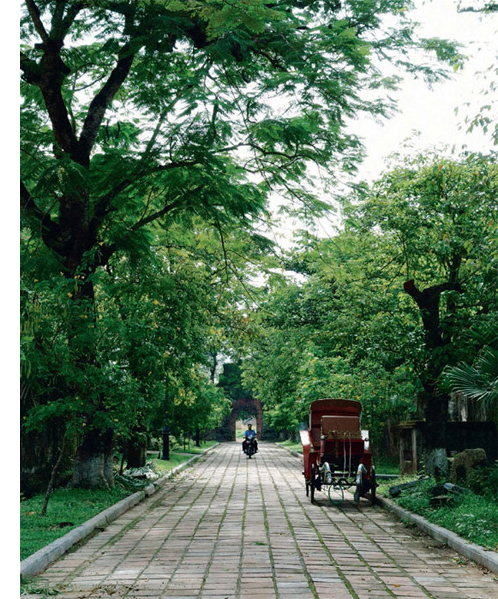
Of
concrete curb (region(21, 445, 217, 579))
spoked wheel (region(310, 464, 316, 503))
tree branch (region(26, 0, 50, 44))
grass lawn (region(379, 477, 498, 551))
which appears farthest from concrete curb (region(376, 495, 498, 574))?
tree branch (region(26, 0, 50, 44))

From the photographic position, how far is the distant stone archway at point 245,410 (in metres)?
65.2

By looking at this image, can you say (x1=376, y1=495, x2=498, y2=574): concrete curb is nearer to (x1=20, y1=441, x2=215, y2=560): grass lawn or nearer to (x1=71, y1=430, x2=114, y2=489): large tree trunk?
(x1=20, y1=441, x2=215, y2=560): grass lawn

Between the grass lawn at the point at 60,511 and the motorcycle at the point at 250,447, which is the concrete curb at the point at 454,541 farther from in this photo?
the motorcycle at the point at 250,447

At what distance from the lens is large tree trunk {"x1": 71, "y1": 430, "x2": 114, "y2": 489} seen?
13789mm

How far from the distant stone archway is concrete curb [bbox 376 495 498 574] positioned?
53919 mm

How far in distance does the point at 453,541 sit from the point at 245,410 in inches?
2317

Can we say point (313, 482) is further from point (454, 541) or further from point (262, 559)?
point (262, 559)

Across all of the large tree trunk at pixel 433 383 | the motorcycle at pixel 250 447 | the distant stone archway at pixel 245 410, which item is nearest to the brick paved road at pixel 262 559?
the large tree trunk at pixel 433 383

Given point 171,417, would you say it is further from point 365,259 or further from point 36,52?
point 36,52

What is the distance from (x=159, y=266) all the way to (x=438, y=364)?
6.29 meters

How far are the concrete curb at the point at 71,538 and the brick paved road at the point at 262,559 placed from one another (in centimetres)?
13

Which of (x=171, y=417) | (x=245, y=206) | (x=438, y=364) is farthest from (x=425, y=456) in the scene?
(x=171, y=417)

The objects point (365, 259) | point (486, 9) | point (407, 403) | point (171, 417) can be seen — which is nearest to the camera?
point (486, 9)

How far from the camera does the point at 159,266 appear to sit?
49.8 feet
